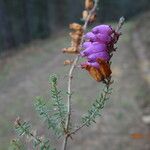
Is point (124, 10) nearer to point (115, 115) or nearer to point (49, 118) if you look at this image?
point (115, 115)

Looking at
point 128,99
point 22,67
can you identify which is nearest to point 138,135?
point 128,99

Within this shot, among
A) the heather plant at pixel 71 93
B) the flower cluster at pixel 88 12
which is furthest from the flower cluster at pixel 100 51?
A: the flower cluster at pixel 88 12

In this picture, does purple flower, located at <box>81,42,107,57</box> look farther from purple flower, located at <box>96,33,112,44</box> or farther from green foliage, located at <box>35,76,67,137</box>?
green foliage, located at <box>35,76,67,137</box>

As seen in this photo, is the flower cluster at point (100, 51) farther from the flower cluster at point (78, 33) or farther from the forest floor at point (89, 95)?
the forest floor at point (89, 95)

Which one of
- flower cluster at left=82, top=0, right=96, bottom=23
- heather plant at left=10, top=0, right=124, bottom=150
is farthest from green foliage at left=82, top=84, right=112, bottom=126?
flower cluster at left=82, top=0, right=96, bottom=23

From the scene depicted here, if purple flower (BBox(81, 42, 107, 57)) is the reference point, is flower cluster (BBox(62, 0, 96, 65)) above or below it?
above

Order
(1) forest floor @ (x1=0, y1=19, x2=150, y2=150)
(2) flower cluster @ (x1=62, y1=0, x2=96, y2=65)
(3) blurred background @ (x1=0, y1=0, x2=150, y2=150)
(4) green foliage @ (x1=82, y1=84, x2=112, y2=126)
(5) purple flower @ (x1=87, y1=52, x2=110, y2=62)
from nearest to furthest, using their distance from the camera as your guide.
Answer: (5) purple flower @ (x1=87, y1=52, x2=110, y2=62)
(4) green foliage @ (x1=82, y1=84, x2=112, y2=126)
(2) flower cluster @ (x1=62, y1=0, x2=96, y2=65)
(1) forest floor @ (x1=0, y1=19, x2=150, y2=150)
(3) blurred background @ (x1=0, y1=0, x2=150, y2=150)

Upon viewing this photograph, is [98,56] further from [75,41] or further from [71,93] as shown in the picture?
[75,41]
